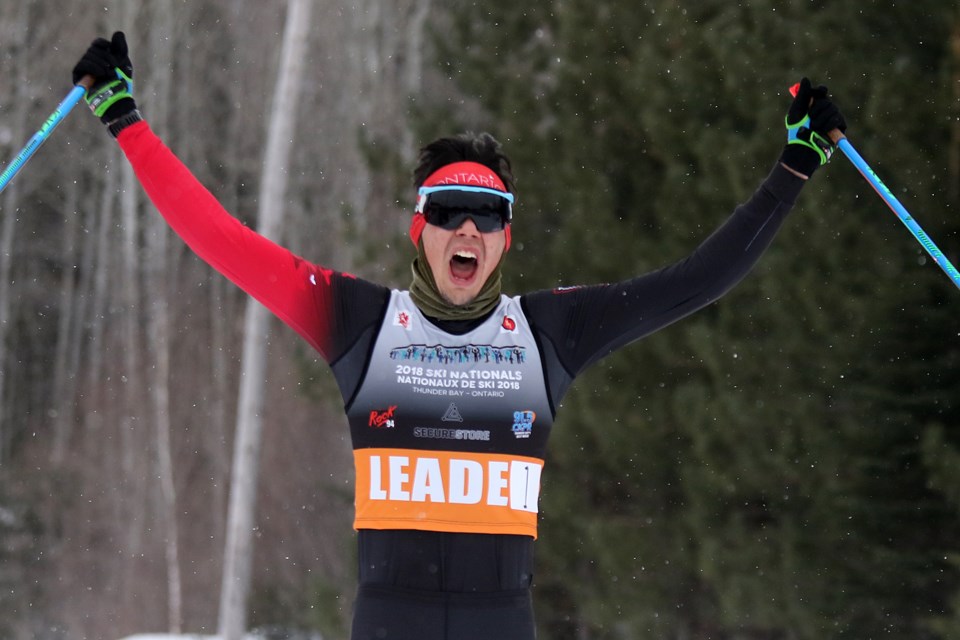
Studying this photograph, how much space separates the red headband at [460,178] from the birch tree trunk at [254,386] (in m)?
11.7

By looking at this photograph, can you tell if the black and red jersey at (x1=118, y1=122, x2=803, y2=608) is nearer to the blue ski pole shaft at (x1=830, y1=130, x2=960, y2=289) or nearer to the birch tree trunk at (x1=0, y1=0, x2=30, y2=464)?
the blue ski pole shaft at (x1=830, y1=130, x2=960, y2=289)

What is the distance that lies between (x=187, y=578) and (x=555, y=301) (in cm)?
1727

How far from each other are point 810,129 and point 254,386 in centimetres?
1231

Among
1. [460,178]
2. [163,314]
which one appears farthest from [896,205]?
[163,314]

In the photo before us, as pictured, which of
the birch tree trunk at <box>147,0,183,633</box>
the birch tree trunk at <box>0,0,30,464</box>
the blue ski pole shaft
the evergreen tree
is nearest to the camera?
the blue ski pole shaft

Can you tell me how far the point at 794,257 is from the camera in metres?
10.1

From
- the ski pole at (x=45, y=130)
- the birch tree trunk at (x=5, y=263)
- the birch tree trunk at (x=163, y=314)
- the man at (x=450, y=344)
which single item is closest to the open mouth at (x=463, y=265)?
the man at (x=450, y=344)

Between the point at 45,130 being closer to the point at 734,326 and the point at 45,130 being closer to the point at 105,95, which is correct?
the point at 105,95

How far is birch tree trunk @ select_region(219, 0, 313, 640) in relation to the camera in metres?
15.0

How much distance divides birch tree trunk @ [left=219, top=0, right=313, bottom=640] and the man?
11.8m

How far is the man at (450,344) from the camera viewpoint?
10.0 feet

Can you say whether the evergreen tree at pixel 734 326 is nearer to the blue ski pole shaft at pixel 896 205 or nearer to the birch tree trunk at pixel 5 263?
the blue ski pole shaft at pixel 896 205

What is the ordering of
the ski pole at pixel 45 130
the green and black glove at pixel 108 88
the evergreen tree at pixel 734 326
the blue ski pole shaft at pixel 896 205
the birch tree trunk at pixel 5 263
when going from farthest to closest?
the birch tree trunk at pixel 5 263 < the evergreen tree at pixel 734 326 < the blue ski pole shaft at pixel 896 205 < the ski pole at pixel 45 130 < the green and black glove at pixel 108 88

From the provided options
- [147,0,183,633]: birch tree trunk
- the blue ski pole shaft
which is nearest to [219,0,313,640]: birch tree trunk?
[147,0,183,633]: birch tree trunk
